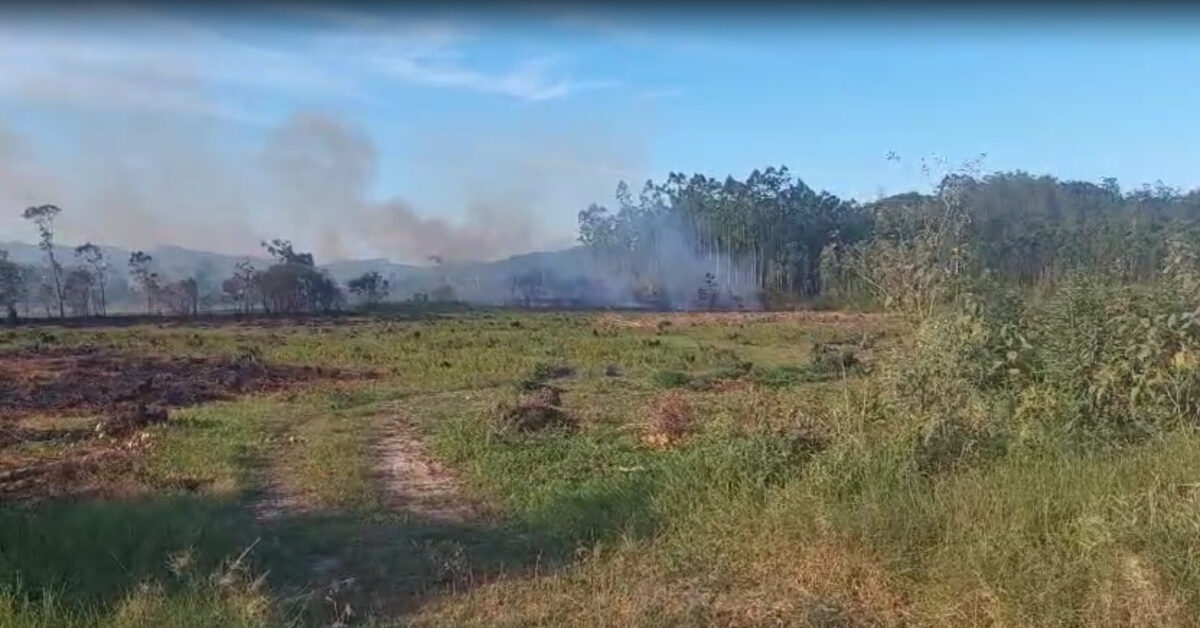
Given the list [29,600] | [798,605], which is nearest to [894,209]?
[798,605]

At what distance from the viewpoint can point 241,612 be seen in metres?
4.33

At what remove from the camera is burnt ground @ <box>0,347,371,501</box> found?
29.8ft

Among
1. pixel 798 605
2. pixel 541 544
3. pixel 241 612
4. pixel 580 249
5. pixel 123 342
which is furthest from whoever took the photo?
pixel 580 249

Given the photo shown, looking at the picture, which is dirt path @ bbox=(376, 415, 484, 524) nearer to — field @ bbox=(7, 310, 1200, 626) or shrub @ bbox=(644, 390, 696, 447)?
field @ bbox=(7, 310, 1200, 626)

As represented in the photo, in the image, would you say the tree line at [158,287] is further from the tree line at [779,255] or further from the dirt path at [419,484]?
the dirt path at [419,484]

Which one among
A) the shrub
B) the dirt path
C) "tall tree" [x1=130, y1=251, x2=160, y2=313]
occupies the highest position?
"tall tree" [x1=130, y1=251, x2=160, y2=313]

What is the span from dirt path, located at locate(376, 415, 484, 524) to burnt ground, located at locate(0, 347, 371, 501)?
2.38 m

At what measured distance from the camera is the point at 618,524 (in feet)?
19.6

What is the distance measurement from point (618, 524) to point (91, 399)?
1245 cm

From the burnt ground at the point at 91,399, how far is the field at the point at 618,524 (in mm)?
106

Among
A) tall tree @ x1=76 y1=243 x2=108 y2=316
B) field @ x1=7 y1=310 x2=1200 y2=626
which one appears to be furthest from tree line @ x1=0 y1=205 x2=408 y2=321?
field @ x1=7 y1=310 x2=1200 y2=626

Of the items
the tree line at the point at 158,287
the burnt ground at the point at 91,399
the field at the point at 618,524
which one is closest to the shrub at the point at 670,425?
the field at the point at 618,524

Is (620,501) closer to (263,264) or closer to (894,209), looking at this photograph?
(894,209)

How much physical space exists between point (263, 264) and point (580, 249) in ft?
79.3
